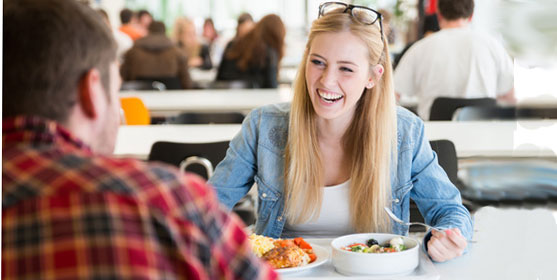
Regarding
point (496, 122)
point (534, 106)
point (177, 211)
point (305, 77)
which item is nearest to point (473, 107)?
point (496, 122)

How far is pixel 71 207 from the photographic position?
0.76 metres

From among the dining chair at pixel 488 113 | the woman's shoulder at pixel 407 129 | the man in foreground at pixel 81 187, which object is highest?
Answer: the man in foreground at pixel 81 187

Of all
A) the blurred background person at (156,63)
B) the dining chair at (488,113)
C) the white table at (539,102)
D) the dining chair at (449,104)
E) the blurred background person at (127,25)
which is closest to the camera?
the dining chair at (488,113)

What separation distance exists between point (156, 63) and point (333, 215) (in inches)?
216

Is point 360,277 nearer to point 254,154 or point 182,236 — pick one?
point 254,154

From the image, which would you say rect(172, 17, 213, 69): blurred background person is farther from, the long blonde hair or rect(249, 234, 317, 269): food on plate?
rect(249, 234, 317, 269): food on plate

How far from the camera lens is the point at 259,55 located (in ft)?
21.6

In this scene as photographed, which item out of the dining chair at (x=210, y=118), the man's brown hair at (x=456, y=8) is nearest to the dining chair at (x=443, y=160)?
the dining chair at (x=210, y=118)

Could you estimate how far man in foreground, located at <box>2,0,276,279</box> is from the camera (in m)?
0.76

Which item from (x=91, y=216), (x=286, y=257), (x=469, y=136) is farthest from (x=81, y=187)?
(x=469, y=136)

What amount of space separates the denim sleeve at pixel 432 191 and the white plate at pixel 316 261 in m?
0.34

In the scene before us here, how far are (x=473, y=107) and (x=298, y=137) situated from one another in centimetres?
221

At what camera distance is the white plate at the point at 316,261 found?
1521 mm

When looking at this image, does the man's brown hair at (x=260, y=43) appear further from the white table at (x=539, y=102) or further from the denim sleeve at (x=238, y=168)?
the denim sleeve at (x=238, y=168)
